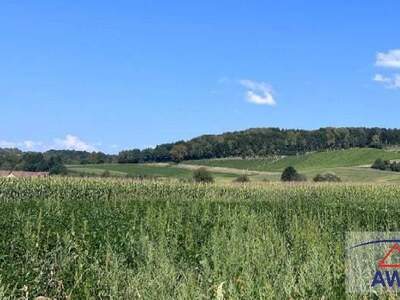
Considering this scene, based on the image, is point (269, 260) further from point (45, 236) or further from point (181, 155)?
point (181, 155)

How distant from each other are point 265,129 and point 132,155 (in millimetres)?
37315

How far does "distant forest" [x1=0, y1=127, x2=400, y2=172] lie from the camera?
110 meters

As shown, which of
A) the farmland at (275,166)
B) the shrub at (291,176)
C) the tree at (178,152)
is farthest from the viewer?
the tree at (178,152)

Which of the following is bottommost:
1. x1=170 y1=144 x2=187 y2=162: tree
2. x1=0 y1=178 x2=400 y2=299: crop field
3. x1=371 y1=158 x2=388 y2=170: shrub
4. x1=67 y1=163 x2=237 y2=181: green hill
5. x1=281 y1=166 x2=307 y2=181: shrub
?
x1=0 y1=178 x2=400 y2=299: crop field

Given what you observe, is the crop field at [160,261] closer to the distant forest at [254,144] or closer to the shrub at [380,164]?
the shrub at [380,164]

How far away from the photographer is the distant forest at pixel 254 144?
10975 centimetres

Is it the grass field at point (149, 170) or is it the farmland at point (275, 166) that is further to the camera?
the grass field at point (149, 170)

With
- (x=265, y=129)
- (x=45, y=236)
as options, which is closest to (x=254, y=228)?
(x=45, y=236)

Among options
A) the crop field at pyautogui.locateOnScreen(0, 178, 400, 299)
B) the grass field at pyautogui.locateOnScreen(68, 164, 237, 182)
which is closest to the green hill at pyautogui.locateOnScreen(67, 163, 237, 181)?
the grass field at pyautogui.locateOnScreen(68, 164, 237, 182)

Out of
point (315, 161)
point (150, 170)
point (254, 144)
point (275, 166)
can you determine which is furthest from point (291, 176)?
point (254, 144)

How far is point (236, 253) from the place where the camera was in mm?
6145

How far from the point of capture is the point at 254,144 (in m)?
120

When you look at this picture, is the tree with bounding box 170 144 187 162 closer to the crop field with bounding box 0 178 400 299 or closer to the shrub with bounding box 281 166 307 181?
the shrub with bounding box 281 166 307 181

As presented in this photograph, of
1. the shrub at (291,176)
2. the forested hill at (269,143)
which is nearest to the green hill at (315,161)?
the forested hill at (269,143)
